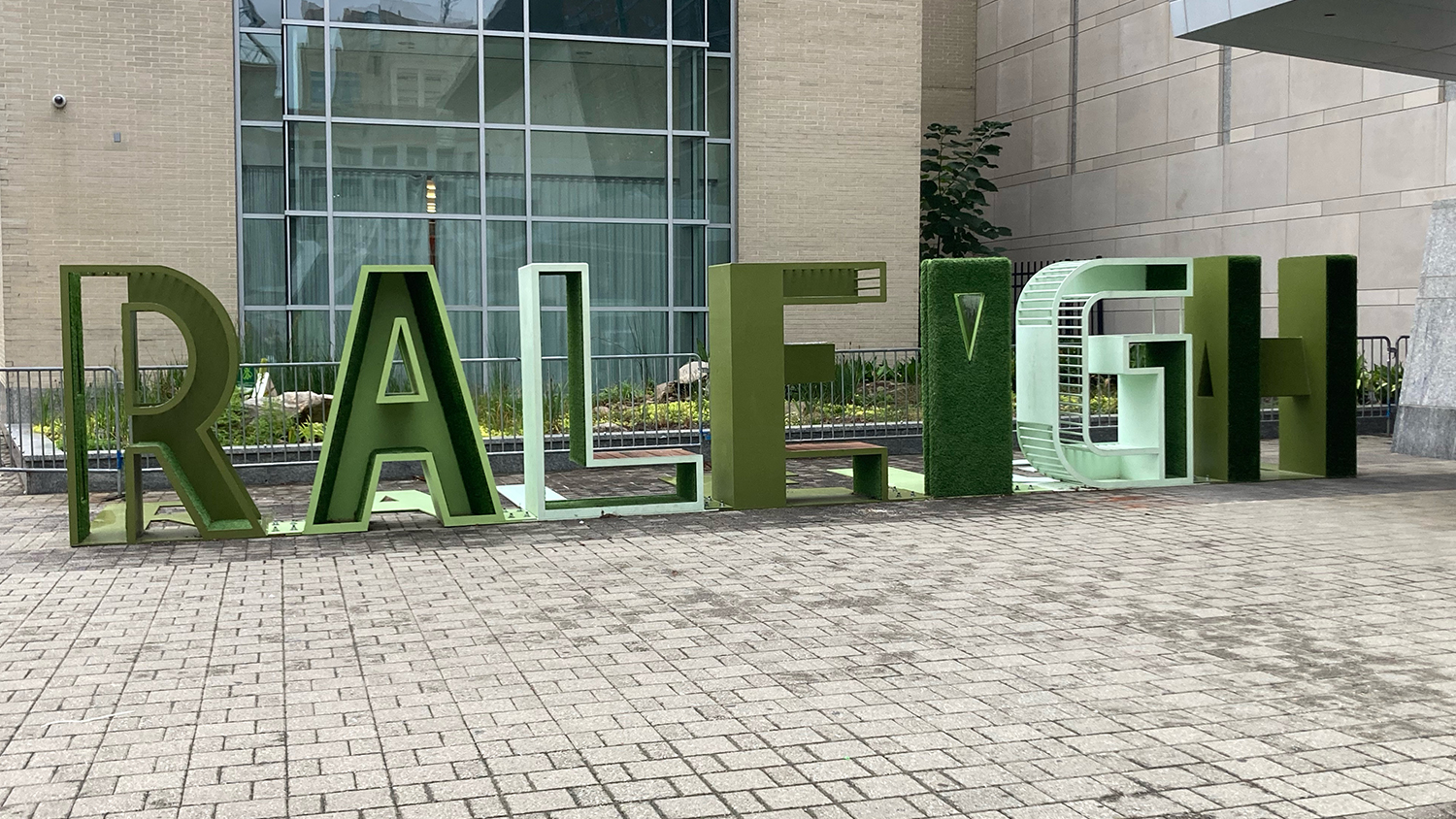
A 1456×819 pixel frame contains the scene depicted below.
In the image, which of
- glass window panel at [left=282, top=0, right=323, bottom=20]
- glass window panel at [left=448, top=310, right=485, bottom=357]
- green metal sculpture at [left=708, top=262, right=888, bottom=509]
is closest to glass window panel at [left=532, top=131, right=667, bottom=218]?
glass window panel at [left=448, top=310, right=485, bottom=357]

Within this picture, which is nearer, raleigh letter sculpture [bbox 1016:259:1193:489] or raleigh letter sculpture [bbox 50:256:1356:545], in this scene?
raleigh letter sculpture [bbox 50:256:1356:545]

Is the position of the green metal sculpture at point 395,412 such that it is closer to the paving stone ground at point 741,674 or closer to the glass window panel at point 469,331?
the paving stone ground at point 741,674

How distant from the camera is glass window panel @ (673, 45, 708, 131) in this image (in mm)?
20719

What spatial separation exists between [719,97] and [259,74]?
6825mm

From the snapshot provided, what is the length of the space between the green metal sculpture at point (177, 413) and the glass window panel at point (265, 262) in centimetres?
922

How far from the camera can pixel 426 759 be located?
500 cm

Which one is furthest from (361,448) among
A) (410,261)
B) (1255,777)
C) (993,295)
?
(410,261)

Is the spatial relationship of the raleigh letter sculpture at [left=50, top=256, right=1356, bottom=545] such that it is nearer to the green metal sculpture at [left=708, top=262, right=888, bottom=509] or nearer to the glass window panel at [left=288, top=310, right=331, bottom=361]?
the green metal sculpture at [left=708, top=262, right=888, bottom=509]

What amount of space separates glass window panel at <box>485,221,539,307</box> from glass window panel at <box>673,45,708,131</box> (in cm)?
308

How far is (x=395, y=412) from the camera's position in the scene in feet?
34.7

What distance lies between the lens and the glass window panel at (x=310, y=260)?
62.8 feet

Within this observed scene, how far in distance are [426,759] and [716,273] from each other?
748 cm

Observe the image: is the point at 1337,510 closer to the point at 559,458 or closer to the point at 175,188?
the point at 559,458

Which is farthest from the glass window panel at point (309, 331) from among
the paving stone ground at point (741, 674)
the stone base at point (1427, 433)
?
the stone base at point (1427, 433)
